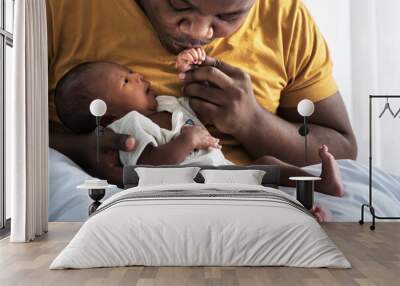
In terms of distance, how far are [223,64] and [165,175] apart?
1.61 m

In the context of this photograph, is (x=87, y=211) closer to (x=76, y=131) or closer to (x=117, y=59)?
(x=76, y=131)

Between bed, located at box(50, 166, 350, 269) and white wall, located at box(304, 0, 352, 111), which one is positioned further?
white wall, located at box(304, 0, 352, 111)

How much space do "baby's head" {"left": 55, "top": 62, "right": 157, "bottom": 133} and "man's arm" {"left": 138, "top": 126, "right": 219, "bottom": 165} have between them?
456 mm

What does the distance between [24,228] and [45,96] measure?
147 cm

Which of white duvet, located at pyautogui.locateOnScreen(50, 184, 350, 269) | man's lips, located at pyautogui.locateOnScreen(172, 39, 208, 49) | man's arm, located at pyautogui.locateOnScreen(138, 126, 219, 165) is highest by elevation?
man's lips, located at pyautogui.locateOnScreen(172, 39, 208, 49)

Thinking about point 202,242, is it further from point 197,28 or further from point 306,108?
point 197,28

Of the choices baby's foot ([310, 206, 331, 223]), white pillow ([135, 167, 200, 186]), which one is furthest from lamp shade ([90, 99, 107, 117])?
baby's foot ([310, 206, 331, 223])

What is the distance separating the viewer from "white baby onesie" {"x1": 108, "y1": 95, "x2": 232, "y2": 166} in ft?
23.7

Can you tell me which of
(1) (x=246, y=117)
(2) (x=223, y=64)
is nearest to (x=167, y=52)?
(2) (x=223, y=64)

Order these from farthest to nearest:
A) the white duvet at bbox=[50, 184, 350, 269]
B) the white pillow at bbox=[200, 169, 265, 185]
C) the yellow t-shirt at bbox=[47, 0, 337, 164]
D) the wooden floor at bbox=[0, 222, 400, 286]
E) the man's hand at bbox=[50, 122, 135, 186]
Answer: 1. the yellow t-shirt at bbox=[47, 0, 337, 164]
2. the man's hand at bbox=[50, 122, 135, 186]
3. the white pillow at bbox=[200, 169, 265, 185]
4. the white duvet at bbox=[50, 184, 350, 269]
5. the wooden floor at bbox=[0, 222, 400, 286]

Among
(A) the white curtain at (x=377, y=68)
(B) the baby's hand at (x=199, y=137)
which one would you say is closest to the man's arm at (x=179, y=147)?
(B) the baby's hand at (x=199, y=137)

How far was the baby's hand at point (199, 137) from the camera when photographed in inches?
285

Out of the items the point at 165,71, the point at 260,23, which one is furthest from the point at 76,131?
the point at 260,23

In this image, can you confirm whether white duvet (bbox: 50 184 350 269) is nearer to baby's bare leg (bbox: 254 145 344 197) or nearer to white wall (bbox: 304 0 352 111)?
baby's bare leg (bbox: 254 145 344 197)
